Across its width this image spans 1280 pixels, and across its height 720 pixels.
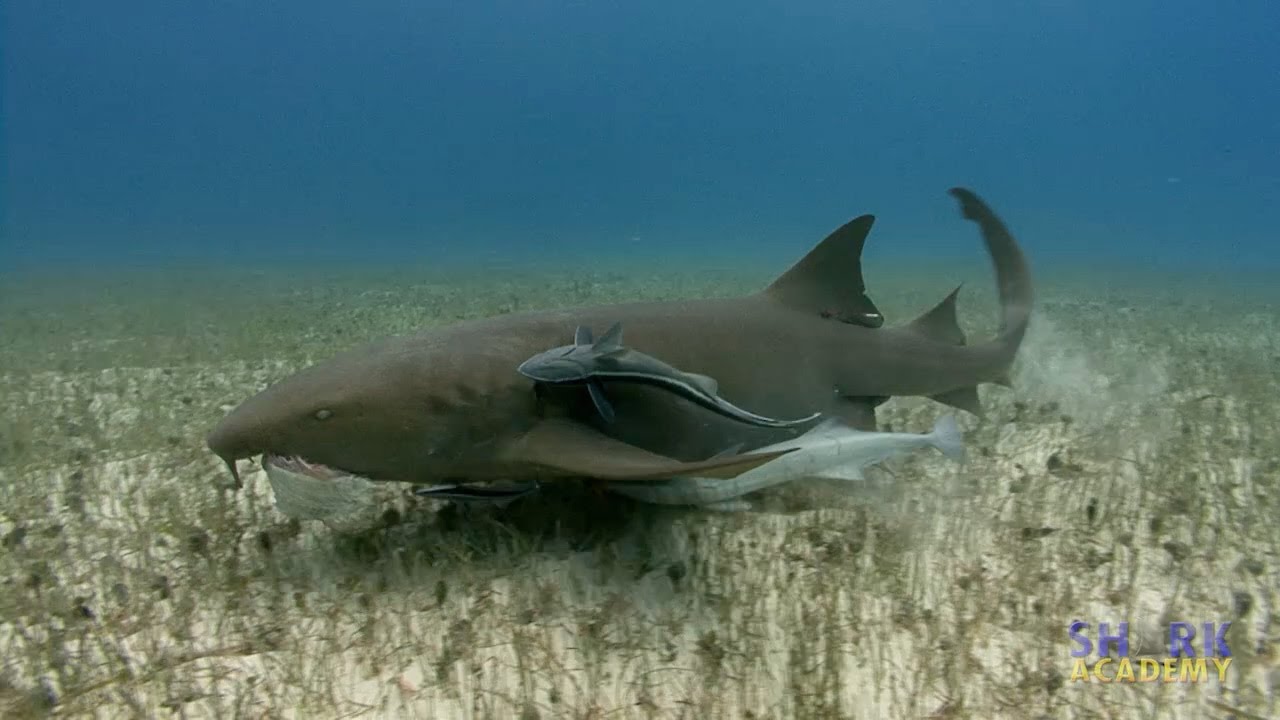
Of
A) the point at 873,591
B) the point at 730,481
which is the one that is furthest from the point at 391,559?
the point at 873,591

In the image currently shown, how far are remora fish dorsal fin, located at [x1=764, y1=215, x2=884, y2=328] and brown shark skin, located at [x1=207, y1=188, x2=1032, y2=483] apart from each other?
0.27 ft

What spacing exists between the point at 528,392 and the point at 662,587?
1.16 metres

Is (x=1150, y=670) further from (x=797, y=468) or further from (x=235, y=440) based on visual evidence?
(x=235, y=440)

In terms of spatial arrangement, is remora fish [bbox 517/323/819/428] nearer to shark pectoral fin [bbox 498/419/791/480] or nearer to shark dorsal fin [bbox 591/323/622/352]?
shark dorsal fin [bbox 591/323/622/352]

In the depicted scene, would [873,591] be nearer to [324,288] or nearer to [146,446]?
[146,446]

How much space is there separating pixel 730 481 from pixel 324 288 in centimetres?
A: 2450

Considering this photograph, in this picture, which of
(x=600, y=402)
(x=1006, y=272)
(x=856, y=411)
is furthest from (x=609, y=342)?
(x=1006, y=272)

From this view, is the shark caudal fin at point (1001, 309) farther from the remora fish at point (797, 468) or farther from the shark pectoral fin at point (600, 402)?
the shark pectoral fin at point (600, 402)

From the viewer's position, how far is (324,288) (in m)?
24.9

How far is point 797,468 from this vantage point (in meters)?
3.64

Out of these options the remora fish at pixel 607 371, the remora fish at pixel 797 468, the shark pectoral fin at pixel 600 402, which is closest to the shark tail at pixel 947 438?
the remora fish at pixel 797 468

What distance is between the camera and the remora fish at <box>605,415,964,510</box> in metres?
3.54

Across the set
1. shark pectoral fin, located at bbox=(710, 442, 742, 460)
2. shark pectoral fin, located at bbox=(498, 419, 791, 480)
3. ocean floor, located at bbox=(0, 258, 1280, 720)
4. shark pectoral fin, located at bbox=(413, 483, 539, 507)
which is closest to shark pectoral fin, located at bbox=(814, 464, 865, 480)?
ocean floor, located at bbox=(0, 258, 1280, 720)

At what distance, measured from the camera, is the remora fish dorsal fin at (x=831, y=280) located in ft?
16.9
